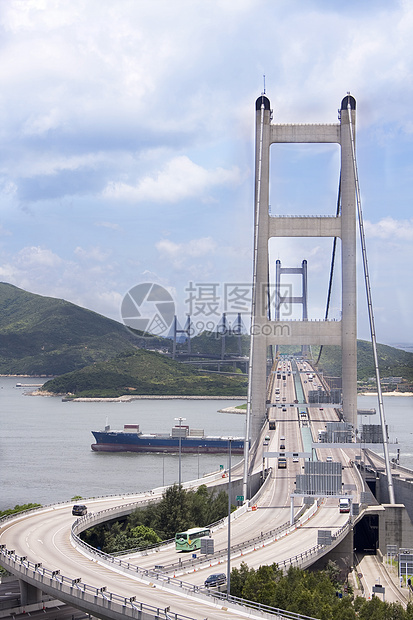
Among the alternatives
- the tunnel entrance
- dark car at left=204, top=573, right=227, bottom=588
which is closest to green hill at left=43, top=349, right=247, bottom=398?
the tunnel entrance

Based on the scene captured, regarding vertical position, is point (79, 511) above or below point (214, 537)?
above

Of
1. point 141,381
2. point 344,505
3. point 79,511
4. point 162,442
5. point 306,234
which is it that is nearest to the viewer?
point 79,511

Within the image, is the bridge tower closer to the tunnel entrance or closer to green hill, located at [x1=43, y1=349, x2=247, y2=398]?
the tunnel entrance

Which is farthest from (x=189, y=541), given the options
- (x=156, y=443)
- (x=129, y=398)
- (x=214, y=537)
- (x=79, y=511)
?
(x=129, y=398)

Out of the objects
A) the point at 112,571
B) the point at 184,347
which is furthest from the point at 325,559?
the point at 184,347

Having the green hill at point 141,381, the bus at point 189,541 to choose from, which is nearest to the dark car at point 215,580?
the bus at point 189,541

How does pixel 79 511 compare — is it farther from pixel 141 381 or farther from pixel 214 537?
pixel 141 381
